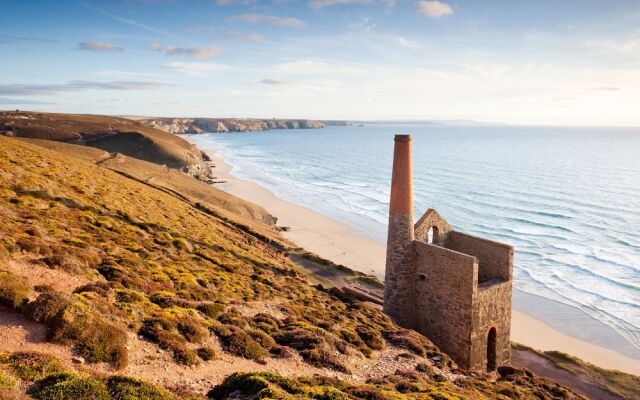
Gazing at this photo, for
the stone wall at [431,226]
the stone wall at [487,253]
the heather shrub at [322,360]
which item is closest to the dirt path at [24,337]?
the heather shrub at [322,360]

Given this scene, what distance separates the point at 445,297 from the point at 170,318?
15641mm

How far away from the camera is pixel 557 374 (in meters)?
26.6

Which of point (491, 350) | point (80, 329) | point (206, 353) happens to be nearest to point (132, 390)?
point (80, 329)

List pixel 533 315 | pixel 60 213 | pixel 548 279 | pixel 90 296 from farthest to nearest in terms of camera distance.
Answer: pixel 548 279, pixel 533 315, pixel 60 213, pixel 90 296

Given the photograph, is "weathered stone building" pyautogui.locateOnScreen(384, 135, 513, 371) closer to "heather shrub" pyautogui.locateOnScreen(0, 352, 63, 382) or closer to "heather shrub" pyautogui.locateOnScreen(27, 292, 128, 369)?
"heather shrub" pyautogui.locateOnScreen(27, 292, 128, 369)

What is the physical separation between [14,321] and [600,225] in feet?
231

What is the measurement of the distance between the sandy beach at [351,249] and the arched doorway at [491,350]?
8.06 meters

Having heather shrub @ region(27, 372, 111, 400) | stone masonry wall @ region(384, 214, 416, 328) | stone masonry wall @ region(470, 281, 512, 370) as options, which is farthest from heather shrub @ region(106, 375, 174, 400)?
stone masonry wall @ region(470, 281, 512, 370)

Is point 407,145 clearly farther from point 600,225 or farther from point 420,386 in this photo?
point 600,225

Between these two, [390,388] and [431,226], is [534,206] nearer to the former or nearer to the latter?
[431,226]

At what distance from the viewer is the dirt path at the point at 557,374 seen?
993 inches

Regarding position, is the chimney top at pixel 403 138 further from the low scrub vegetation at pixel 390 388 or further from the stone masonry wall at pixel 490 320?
the low scrub vegetation at pixel 390 388

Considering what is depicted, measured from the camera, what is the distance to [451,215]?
66.1 m

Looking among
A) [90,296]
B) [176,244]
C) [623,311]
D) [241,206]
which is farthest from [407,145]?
[241,206]
